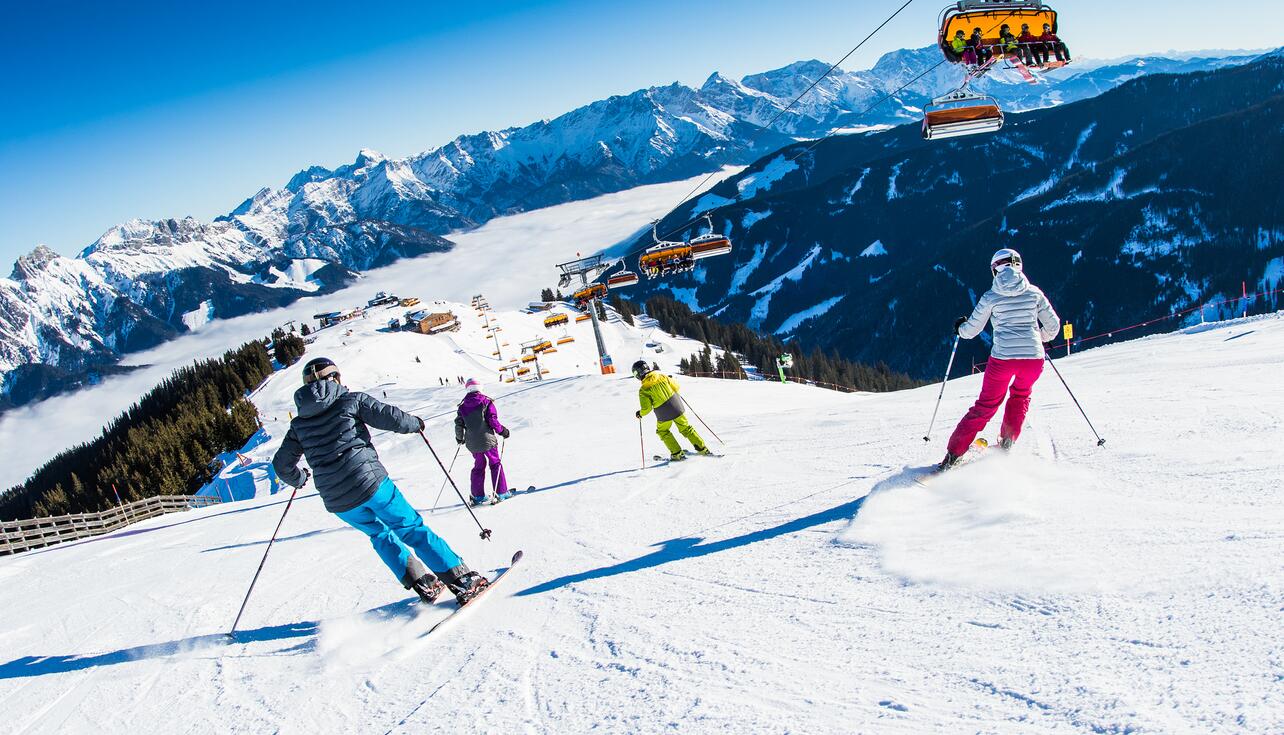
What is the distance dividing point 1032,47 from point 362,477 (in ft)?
48.1

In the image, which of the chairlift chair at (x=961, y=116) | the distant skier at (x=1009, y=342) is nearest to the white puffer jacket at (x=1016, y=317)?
the distant skier at (x=1009, y=342)

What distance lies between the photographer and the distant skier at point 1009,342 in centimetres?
573

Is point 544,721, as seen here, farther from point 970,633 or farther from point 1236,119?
point 1236,119

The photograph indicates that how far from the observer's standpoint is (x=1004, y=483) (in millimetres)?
5023

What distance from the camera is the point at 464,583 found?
5.12 meters

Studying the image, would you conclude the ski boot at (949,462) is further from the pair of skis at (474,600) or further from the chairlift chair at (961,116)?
the chairlift chair at (961,116)

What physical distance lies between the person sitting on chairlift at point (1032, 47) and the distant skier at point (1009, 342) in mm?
9536

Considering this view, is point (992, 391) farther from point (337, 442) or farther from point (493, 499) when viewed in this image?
point (493, 499)

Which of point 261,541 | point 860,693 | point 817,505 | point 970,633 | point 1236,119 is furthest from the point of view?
point 1236,119

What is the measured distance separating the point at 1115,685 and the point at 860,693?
1.00m

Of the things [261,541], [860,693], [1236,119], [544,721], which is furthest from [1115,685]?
[1236,119]

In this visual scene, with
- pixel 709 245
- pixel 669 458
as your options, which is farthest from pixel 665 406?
pixel 709 245

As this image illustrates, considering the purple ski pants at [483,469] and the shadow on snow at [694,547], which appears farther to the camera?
the purple ski pants at [483,469]

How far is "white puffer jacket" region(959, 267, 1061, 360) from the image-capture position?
573 cm
